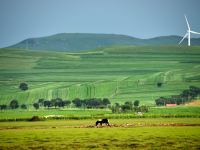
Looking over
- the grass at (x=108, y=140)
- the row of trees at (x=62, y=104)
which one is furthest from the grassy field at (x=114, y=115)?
the row of trees at (x=62, y=104)

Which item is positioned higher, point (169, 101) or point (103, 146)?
point (169, 101)

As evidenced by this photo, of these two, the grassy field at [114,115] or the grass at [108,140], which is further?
the grassy field at [114,115]

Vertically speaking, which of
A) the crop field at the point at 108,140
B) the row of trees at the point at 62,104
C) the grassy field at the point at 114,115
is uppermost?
the row of trees at the point at 62,104

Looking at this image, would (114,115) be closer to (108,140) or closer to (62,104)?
(108,140)

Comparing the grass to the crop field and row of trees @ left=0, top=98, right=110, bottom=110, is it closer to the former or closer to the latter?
the crop field

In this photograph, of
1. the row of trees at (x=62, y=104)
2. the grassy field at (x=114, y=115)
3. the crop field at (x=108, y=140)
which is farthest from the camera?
the row of trees at (x=62, y=104)

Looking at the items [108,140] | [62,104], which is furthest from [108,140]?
[62,104]

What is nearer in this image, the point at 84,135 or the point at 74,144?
the point at 74,144

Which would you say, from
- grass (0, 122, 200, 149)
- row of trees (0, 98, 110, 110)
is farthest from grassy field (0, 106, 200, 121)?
row of trees (0, 98, 110, 110)

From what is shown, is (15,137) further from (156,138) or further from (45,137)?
(156,138)

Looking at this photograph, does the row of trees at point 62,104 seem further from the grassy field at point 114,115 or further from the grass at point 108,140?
the grass at point 108,140

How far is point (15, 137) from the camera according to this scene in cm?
4881

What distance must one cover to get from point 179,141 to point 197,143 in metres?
1.87

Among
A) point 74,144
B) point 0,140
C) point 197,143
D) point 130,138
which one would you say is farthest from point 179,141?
point 0,140
